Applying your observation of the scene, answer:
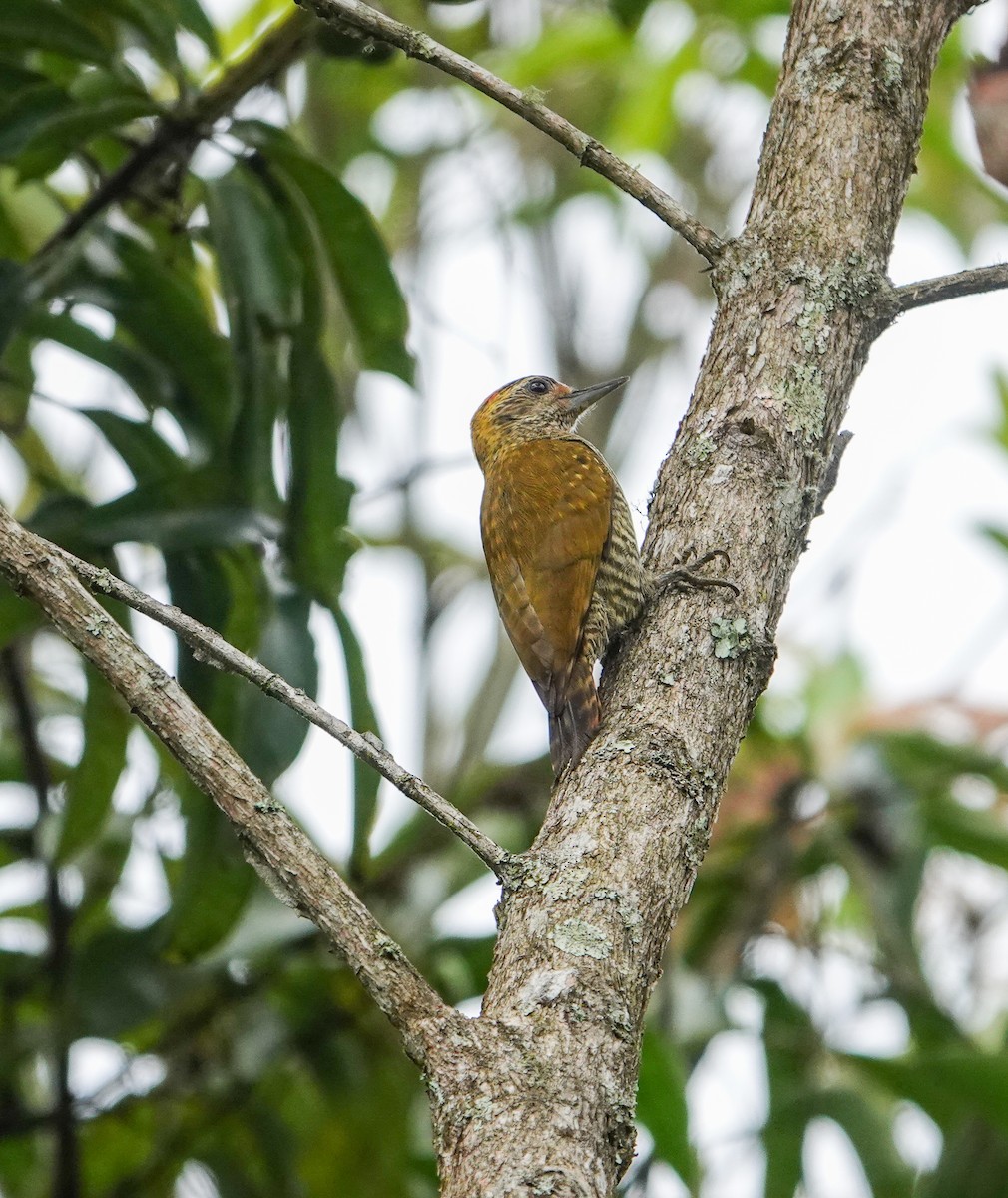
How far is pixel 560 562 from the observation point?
2916mm

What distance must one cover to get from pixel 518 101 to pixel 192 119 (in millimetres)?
1124

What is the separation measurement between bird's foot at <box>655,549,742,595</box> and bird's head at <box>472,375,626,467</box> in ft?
6.40

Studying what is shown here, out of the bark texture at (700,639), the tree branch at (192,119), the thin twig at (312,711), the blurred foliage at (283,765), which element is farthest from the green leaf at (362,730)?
the thin twig at (312,711)

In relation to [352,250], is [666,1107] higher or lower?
lower

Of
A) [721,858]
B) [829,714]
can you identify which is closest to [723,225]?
[829,714]

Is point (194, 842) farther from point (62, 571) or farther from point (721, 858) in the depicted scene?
point (721, 858)

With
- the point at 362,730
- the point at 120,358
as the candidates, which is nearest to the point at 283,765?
the point at 362,730

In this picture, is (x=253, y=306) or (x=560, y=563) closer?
(x=253, y=306)

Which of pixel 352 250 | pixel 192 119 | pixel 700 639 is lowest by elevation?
pixel 700 639

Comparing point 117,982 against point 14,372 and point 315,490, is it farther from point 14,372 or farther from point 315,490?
point 14,372

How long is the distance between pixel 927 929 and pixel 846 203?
291cm

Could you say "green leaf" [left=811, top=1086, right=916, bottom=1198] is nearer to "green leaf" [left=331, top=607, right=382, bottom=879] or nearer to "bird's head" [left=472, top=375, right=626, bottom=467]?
"green leaf" [left=331, top=607, right=382, bottom=879]

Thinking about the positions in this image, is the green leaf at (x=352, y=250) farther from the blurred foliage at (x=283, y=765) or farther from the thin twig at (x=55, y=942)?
the thin twig at (x=55, y=942)

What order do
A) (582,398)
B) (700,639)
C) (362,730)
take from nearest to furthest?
1. (700,639)
2. (362,730)
3. (582,398)
